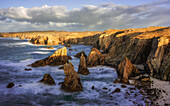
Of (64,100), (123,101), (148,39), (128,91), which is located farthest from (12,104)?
(148,39)

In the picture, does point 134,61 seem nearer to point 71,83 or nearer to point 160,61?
point 160,61

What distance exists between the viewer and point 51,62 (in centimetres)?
4678

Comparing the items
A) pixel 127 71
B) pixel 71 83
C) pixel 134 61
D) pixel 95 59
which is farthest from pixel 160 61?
pixel 95 59

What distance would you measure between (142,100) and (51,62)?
33049 millimetres

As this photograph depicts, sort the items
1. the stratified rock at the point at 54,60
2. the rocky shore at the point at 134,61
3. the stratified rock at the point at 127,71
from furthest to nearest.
Result: the stratified rock at the point at 54,60, the stratified rock at the point at 127,71, the rocky shore at the point at 134,61

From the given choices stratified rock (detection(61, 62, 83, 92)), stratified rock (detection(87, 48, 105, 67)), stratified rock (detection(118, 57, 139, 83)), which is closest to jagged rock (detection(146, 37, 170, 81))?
stratified rock (detection(118, 57, 139, 83))

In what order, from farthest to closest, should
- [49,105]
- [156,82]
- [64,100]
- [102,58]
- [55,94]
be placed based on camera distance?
[102,58] → [156,82] → [55,94] → [64,100] → [49,105]

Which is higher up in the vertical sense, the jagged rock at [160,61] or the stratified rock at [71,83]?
the jagged rock at [160,61]

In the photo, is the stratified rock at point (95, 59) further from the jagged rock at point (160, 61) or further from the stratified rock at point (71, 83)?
the stratified rock at point (71, 83)

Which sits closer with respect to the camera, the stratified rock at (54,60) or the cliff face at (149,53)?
the cliff face at (149,53)

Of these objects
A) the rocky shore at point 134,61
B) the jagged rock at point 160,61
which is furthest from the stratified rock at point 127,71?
the jagged rock at point 160,61

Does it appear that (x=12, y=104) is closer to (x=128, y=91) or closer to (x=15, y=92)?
(x=15, y=92)

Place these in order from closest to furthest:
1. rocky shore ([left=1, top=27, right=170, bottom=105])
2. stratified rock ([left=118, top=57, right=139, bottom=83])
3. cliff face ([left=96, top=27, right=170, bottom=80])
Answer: rocky shore ([left=1, top=27, right=170, bottom=105]) < cliff face ([left=96, top=27, right=170, bottom=80]) < stratified rock ([left=118, top=57, right=139, bottom=83])

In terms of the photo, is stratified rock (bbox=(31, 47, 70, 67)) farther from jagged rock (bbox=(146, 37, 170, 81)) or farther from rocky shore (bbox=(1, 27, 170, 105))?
jagged rock (bbox=(146, 37, 170, 81))
